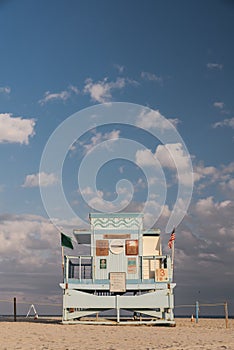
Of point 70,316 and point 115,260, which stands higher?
point 115,260

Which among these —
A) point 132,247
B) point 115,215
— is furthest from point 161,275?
point 115,215

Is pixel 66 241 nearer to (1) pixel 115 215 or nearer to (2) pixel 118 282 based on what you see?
(1) pixel 115 215

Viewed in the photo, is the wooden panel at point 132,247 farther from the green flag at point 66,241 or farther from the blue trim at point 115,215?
the green flag at point 66,241

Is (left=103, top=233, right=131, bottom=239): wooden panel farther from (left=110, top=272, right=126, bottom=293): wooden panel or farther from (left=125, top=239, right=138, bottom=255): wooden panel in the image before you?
(left=110, top=272, right=126, bottom=293): wooden panel

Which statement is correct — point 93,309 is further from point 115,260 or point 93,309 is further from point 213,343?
point 213,343

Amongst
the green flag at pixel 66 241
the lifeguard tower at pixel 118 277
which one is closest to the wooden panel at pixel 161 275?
the lifeguard tower at pixel 118 277

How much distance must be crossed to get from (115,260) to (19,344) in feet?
47.7

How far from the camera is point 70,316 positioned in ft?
105

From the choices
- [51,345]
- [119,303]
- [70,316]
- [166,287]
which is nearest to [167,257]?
[166,287]

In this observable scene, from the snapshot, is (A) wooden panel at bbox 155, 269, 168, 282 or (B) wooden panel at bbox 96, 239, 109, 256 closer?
(A) wooden panel at bbox 155, 269, 168, 282

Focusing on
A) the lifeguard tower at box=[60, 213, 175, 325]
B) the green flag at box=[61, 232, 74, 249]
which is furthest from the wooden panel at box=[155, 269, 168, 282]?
the green flag at box=[61, 232, 74, 249]

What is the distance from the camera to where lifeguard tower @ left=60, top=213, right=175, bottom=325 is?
31.6m

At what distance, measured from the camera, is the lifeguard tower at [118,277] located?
3156 centimetres

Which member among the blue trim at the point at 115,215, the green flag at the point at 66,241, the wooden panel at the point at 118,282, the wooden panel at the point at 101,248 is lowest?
the wooden panel at the point at 118,282
